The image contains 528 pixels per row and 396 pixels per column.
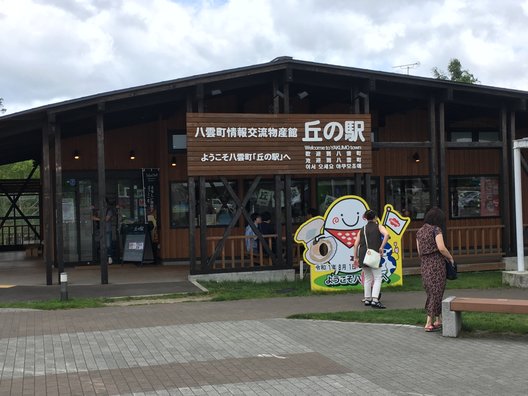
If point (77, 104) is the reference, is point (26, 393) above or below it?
below

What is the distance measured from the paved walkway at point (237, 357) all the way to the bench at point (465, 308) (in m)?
0.23

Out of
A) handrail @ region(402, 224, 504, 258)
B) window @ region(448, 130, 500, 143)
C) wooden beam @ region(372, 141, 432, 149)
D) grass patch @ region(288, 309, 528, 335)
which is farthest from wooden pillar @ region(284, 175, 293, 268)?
window @ region(448, 130, 500, 143)

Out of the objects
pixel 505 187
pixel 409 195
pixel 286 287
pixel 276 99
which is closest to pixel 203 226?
pixel 286 287

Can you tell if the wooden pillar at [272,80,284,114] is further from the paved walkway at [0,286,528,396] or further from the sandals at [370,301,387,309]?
the paved walkway at [0,286,528,396]

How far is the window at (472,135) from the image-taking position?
59.1 ft

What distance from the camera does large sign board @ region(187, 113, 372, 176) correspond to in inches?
505

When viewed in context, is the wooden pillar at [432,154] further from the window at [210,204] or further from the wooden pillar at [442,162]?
the window at [210,204]

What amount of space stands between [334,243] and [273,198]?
4639 mm

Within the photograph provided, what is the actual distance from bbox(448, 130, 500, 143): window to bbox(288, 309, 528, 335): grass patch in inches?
371

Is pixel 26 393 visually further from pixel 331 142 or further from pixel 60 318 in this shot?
pixel 331 142

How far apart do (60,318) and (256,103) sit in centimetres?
891

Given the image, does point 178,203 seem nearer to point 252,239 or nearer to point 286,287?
point 252,239

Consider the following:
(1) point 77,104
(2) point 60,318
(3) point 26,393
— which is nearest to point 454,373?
(3) point 26,393

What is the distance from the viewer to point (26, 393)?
18.5 feet
